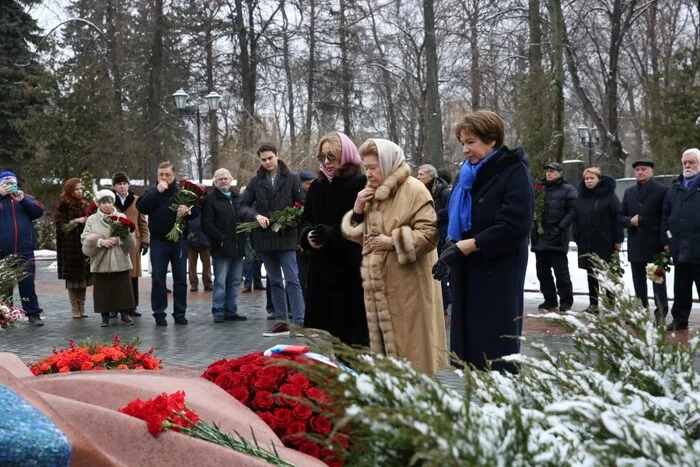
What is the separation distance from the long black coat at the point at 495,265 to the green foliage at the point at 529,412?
10.7 ft

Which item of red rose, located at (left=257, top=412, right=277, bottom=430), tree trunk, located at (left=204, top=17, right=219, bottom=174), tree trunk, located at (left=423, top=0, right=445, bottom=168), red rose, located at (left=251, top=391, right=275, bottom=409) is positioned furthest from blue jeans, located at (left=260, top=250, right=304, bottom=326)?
tree trunk, located at (left=204, top=17, right=219, bottom=174)

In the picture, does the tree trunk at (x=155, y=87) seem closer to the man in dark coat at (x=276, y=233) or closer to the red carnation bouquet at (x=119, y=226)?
the red carnation bouquet at (x=119, y=226)

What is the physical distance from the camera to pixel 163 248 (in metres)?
11.4

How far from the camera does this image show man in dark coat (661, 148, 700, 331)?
9.64 m

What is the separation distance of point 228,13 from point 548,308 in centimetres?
2448

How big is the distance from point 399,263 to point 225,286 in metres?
6.19

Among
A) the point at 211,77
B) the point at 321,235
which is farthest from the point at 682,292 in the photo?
the point at 211,77

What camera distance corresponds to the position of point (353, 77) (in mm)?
36531

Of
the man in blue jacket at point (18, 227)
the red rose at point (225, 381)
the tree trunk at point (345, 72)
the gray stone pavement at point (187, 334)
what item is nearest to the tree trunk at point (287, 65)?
the tree trunk at point (345, 72)

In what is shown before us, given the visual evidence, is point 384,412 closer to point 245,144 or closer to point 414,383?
point 414,383

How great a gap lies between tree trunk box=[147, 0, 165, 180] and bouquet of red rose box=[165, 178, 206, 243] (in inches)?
962

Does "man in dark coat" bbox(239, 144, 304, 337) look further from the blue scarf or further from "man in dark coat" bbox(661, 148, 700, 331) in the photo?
the blue scarf

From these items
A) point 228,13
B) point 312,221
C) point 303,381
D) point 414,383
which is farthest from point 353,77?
point 414,383

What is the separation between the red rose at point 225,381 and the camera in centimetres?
411
